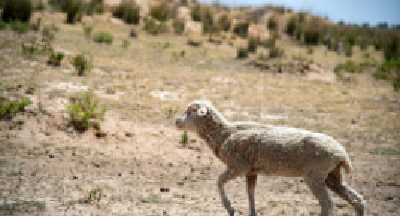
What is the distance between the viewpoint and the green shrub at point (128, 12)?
2039 centimetres

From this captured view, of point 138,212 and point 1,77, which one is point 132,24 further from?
point 138,212

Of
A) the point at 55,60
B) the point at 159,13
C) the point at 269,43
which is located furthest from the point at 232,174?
the point at 159,13

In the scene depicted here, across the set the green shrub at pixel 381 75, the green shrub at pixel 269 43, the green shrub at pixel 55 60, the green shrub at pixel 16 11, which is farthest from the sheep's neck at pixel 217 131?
the green shrub at pixel 269 43

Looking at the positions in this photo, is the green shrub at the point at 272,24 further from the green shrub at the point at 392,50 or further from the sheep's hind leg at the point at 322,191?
the sheep's hind leg at the point at 322,191

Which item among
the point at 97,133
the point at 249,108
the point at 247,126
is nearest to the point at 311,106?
the point at 249,108

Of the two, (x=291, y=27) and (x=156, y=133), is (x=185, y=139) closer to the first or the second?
(x=156, y=133)

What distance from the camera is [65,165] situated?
266 inches

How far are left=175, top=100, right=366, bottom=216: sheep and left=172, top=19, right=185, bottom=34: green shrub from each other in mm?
15518

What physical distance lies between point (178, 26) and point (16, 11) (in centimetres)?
851

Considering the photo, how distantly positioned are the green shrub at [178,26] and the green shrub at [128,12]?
1.99 metres

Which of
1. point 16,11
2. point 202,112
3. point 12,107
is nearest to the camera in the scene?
point 202,112

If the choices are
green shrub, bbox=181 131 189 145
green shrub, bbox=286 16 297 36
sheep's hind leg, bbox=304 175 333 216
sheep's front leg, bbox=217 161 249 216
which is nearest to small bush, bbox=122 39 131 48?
green shrub, bbox=181 131 189 145

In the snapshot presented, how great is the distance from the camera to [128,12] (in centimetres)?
2052

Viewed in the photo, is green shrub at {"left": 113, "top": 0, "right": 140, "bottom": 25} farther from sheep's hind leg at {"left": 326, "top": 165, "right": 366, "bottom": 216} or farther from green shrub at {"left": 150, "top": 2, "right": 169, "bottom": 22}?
sheep's hind leg at {"left": 326, "top": 165, "right": 366, "bottom": 216}
